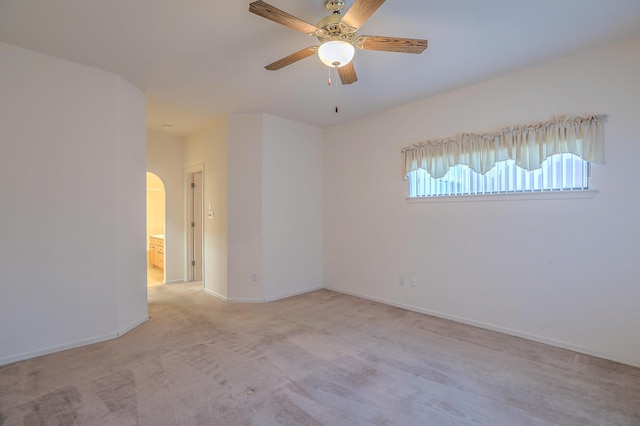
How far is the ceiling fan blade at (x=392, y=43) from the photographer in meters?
2.02

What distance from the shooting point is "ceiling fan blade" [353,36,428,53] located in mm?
2018

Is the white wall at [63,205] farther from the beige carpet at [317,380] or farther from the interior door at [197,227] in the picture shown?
the interior door at [197,227]

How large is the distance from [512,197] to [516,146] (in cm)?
53

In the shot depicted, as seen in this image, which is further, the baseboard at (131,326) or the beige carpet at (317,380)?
the baseboard at (131,326)

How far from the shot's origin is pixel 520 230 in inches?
124

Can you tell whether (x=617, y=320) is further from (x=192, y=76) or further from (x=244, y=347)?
(x=192, y=76)

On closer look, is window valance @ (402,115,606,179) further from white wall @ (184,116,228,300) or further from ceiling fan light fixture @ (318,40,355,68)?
white wall @ (184,116,228,300)

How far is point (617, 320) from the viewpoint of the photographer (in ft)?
8.59

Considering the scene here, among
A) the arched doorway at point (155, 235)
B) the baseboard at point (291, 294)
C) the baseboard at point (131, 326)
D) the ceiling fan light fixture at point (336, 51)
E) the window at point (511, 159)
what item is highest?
the ceiling fan light fixture at point (336, 51)

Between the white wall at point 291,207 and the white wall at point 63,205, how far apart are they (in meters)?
1.74

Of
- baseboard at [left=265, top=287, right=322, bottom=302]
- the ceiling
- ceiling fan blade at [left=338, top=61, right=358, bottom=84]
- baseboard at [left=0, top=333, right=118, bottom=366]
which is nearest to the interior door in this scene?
baseboard at [left=265, top=287, right=322, bottom=302]

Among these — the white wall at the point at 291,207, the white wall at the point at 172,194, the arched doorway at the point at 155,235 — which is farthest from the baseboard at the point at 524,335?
the arched doorway at the point at 155,235

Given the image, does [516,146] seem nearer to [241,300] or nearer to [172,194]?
[241,300]

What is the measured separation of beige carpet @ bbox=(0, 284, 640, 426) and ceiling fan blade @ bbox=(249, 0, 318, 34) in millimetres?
2458
